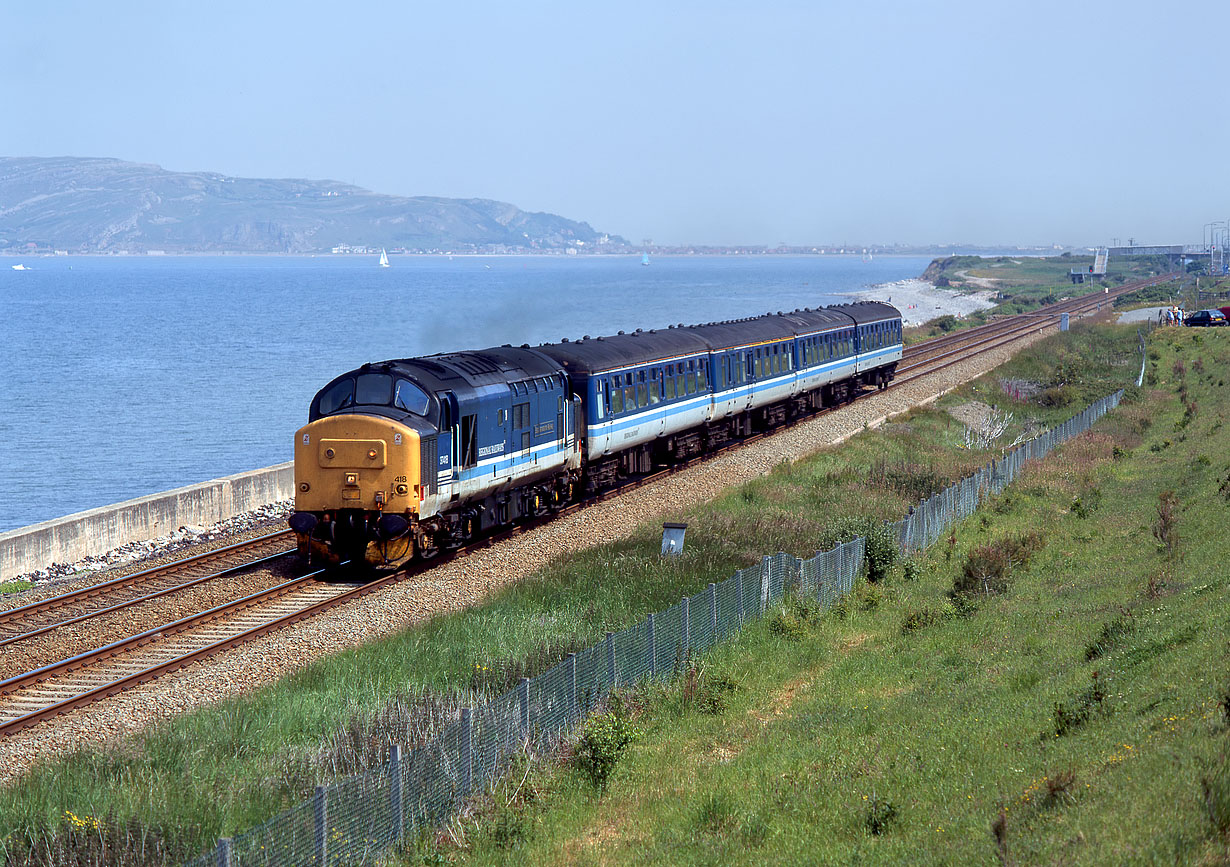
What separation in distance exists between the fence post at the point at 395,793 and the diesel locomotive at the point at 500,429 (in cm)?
1204

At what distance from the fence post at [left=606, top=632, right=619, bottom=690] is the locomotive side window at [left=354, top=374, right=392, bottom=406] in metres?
9.83

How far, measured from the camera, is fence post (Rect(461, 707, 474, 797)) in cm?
1220

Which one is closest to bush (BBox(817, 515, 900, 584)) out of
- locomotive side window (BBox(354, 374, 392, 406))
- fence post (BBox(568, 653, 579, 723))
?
locomotive side window (BBox(354, 374, 392, 406))

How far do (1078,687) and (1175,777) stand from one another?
5140mm

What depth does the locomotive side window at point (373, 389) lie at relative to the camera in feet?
78.0

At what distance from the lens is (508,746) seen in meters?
13.1

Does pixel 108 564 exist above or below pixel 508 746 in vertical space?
below

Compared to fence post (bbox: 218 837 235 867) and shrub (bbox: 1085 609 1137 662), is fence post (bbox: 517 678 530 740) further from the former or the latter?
shrub (bbox: 1085 609 1137 662)

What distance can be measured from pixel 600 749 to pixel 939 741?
3781 mm

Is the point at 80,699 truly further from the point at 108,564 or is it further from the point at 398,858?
the point at 108,564

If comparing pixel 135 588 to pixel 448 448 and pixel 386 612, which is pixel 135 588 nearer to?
pixel 386 612

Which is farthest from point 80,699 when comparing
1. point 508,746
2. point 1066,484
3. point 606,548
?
point 1066,484

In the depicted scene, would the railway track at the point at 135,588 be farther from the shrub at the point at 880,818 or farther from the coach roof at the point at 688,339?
the shrub at the point at 880,818

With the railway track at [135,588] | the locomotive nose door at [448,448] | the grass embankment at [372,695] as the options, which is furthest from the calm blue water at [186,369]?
the grass embankment at [372,695]
